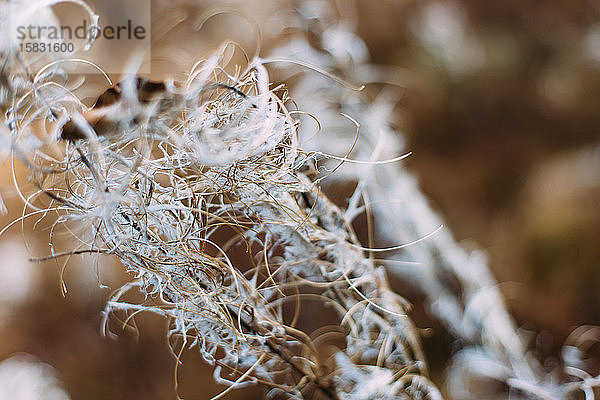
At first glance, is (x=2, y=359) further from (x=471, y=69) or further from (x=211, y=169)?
(x=471, y=69)

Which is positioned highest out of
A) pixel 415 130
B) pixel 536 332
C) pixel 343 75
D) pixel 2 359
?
pixel 343 75

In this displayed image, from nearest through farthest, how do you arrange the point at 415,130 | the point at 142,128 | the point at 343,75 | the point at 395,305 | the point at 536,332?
the point at 142,128, the point at 395,305, the point at 343,75, the point at 536,332, the point at 415,130

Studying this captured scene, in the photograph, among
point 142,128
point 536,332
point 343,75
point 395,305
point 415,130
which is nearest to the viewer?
point 142,128

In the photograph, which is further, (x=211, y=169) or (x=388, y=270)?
(x=388, y=270)

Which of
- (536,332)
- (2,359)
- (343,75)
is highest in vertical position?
(343,75)

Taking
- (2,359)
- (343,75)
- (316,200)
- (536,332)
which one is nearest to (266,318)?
(316,200)

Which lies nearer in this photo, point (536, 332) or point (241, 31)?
point (536, 332)

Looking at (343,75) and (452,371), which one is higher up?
(343,75)

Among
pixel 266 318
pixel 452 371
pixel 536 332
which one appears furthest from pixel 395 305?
pixel 536 332

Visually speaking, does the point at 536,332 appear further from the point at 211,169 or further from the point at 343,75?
the point at 211,169
